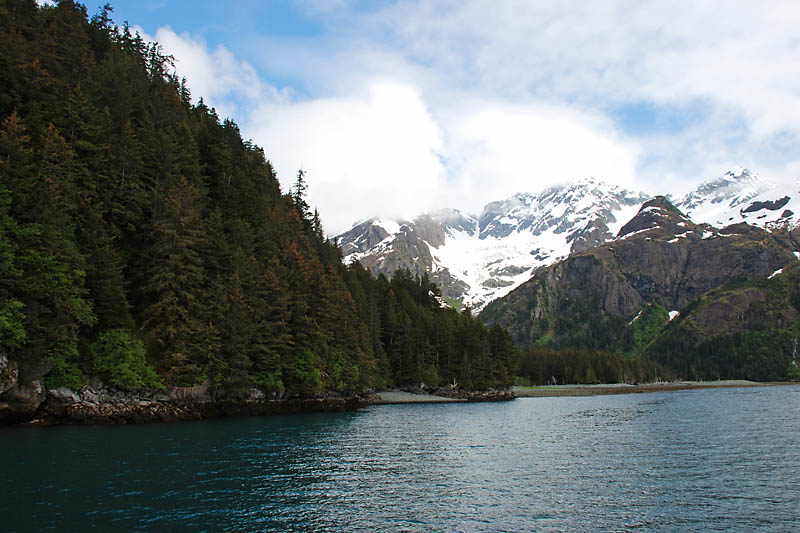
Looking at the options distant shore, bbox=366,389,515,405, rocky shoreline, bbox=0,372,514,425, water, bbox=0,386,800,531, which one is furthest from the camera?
distant shore, bbox=366,389,515,405

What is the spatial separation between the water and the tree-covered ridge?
1153 centimetres

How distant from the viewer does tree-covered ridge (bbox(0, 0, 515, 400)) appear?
59688 mm

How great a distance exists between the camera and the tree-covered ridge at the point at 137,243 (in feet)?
196

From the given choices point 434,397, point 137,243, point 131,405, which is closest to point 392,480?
point 131,405

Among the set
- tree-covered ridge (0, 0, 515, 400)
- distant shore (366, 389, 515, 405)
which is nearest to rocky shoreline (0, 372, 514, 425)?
tree-covered ridge (0, 0, 515, 400)

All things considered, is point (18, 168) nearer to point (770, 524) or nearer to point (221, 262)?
point (221, 262)

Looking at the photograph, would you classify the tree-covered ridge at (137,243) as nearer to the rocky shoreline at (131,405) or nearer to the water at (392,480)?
the rocky shoreline at (131,405)

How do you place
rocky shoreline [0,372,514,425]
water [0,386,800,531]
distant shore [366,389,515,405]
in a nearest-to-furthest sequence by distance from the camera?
water [0,386,800,531] → rocky shoreline [0,372,514,425] → distant shore [366,389,515,405]

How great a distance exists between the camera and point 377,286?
559 ft

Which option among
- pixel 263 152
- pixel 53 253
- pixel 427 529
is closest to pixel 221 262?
pixel 53 253

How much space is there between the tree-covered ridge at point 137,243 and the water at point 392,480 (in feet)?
37.8

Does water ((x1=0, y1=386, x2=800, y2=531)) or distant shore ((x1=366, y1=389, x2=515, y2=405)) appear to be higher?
water ((x1=0, y1=386, x2=800, y2=531))

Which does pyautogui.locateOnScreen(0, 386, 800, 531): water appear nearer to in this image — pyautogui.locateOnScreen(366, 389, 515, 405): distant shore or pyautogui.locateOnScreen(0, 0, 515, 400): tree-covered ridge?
pyautogui.locateOnScreen(0, 0, 515, 400): tree-covered ridge

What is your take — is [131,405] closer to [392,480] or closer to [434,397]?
[392,480]
